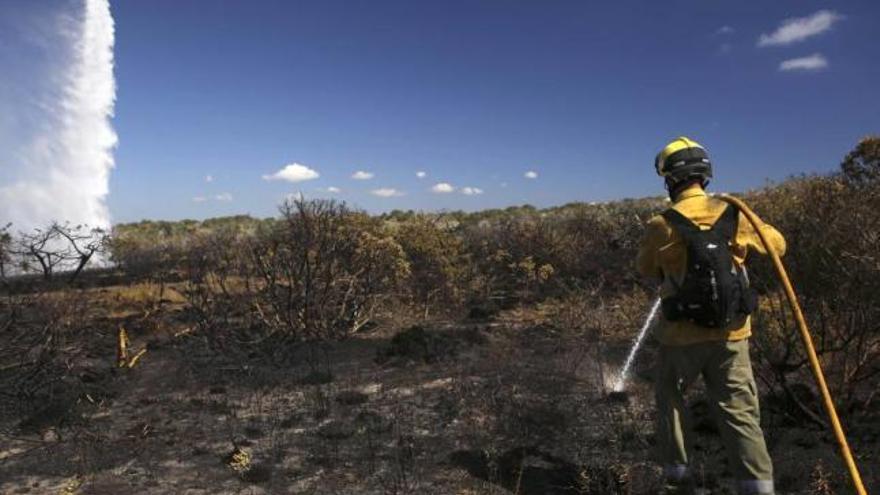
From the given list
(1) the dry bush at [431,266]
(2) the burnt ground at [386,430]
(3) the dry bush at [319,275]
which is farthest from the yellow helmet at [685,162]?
(1) the dry bush at [431,266]

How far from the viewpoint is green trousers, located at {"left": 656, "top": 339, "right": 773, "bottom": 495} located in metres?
3.39

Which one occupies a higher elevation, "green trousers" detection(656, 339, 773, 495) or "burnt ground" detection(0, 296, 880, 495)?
"green trousers" detection(656, 339, 773, 495)

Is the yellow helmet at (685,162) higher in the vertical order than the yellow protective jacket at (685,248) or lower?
higher

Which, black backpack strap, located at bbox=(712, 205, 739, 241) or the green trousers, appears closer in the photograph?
the green trousers

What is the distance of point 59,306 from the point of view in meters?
9.27

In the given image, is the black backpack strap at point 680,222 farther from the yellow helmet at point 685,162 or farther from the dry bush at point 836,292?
the dry bush at point 836,292

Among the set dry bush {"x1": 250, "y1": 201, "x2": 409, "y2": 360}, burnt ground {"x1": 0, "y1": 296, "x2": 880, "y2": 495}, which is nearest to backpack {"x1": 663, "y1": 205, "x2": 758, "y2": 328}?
burnt ground {"x1": 0, "y1": 296, "x2": 880, "y2": 495}

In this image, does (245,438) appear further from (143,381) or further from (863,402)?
(863,402)

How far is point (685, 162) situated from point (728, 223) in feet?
1.37

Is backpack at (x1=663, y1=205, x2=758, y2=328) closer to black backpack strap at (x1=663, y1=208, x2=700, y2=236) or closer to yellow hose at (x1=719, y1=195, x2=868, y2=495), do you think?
black backpack strap at (x1=663, y1=208, x2=700, y2=236)

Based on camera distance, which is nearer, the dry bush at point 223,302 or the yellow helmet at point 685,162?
the yellow helmet at point 685,162

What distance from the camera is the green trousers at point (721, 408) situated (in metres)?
3.39

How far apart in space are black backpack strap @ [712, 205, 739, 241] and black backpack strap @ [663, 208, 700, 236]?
0.36 ft

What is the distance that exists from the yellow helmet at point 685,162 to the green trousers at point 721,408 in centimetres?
93
